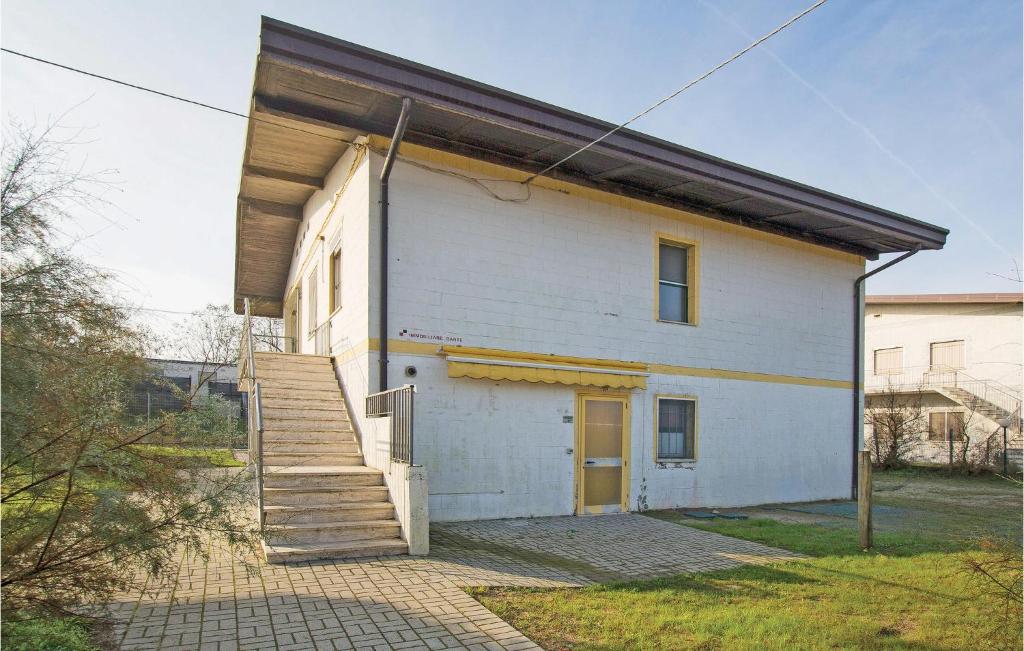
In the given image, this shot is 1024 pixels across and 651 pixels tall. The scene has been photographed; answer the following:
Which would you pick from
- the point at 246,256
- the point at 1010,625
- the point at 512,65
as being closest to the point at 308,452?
the point at 512,65

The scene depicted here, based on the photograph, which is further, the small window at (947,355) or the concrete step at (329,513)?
the small window at (947,355)

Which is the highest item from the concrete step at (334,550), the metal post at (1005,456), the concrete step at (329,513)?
the concrete step at (329,513)

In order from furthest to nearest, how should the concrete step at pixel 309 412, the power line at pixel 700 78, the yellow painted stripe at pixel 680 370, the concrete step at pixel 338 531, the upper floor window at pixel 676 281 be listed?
the upper floor window at pixel 676 281, the concrete step at pixel 309 412, the yellow painted stripe at pixel 680 370, the concrete step at pixel 338 531, the power line at pixel 700 78

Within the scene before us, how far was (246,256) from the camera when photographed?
57.8 feet

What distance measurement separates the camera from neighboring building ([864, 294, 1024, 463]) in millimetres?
24188

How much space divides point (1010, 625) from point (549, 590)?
3661 mm

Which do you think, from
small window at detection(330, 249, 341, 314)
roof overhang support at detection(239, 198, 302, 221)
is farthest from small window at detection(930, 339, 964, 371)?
roof overhang support at detection(239, 198, 302, 221)

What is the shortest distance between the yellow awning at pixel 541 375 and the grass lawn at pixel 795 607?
11.3 feet

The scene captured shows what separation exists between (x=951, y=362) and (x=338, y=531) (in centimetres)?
2710

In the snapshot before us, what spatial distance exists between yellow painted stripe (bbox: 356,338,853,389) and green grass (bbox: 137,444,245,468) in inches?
168

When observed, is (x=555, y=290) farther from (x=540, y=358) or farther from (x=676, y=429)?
(x=676, y=429)

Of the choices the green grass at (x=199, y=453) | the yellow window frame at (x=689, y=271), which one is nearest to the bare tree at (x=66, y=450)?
the green grass at (x=199, y=453)

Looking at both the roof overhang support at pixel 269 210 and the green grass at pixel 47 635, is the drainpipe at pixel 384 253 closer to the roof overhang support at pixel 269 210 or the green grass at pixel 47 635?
the green grass at pixel 47 635

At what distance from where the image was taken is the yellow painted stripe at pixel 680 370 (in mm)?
9141
